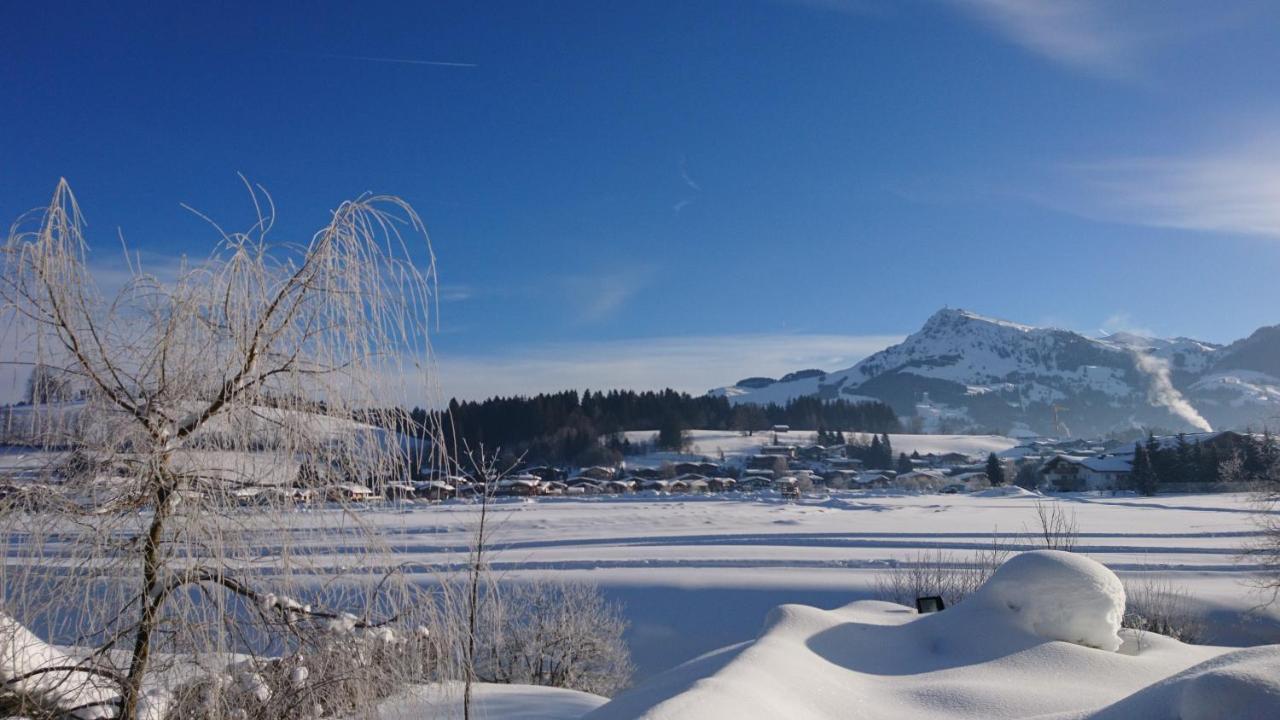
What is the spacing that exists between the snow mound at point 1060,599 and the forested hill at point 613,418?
5643cm

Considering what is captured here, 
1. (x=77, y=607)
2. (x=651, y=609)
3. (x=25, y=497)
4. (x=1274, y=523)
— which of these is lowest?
(x=651, y=609)

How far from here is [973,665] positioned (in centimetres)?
901

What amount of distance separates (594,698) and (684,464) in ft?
294

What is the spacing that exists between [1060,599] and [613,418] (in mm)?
114645

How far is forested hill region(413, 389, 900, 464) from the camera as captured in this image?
3718 inches

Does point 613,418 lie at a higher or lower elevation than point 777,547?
higher

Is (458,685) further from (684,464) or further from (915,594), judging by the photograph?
(684,464)

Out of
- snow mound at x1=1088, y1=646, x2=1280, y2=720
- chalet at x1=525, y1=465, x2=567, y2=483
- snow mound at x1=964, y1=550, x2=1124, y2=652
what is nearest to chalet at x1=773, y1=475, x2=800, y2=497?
chalet at x1=525, y1=465, x2=567, y2=483

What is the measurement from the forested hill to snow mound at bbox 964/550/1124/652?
185 feet

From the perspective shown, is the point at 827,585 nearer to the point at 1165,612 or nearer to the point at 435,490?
the point at 1165,612

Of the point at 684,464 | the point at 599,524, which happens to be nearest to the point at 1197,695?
the point at 599,524

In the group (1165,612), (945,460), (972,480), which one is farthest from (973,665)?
(945,460)

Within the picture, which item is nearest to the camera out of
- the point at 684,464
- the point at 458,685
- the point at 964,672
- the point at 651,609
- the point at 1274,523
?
the point at 458,685

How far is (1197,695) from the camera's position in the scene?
4262 millimetres
